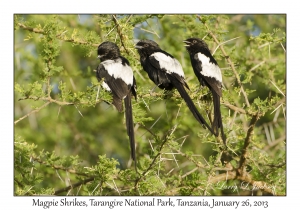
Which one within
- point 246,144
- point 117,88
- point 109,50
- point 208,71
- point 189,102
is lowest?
point 246,144

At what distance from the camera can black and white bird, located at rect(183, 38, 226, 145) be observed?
4.24 meters

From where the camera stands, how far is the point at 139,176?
4000 mm

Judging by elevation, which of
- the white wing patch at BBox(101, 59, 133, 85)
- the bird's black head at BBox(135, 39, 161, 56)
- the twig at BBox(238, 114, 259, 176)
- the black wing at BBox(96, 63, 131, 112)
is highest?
the bird's black head at BBox(135, 39, 161, 56)

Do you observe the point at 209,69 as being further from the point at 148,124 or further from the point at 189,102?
the point at 148,124

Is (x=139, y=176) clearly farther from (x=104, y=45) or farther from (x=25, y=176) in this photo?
(x=104, y=45)

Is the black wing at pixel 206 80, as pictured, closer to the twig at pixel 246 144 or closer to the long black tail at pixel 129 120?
the twig at pixel 246 144

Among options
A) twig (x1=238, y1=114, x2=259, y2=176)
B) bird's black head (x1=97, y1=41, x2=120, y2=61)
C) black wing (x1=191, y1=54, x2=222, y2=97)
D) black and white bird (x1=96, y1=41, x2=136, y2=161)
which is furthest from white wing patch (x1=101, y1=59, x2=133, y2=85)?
twig (x1=238, y1=114, x2=259, y2=176)

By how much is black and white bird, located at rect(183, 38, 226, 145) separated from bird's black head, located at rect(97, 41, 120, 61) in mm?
765

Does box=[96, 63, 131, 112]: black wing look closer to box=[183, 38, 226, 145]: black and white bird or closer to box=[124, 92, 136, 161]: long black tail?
box=[124, 92, 136, 161]: long black tail

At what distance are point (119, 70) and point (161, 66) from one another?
51 cm

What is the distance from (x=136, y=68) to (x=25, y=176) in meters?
1.46

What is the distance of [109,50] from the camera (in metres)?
4.81

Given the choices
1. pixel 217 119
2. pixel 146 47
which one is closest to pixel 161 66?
pixel 146 47
